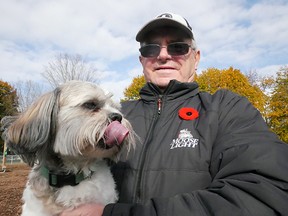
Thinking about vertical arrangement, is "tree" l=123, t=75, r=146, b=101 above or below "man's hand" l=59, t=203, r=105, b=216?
above

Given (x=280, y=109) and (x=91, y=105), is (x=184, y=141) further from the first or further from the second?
(x=280, y=109)

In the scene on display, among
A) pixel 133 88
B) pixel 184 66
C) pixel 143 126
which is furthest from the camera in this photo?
pixel 133 88

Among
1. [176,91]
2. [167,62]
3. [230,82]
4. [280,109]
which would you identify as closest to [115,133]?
[176,91]

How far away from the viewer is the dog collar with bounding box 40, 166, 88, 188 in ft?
9.68

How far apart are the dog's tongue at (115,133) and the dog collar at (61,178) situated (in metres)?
0.45

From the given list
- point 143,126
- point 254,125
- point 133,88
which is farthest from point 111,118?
point 133,88

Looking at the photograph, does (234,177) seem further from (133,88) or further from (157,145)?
(133,88)

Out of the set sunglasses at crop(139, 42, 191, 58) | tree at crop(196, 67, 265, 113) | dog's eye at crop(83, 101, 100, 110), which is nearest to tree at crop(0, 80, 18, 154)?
tree at crop(196, 67, 265, 113)

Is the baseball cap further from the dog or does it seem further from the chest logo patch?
the chest logo patch

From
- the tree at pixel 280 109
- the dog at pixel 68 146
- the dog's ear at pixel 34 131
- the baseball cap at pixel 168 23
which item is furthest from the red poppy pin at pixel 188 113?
the tree at pixel 280 109

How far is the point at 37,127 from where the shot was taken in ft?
10.1

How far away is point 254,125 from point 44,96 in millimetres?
2070

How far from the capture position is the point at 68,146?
2918 millimetres

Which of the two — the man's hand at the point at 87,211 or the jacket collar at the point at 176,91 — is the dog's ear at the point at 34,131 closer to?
the man's hand at the point at 87,211
